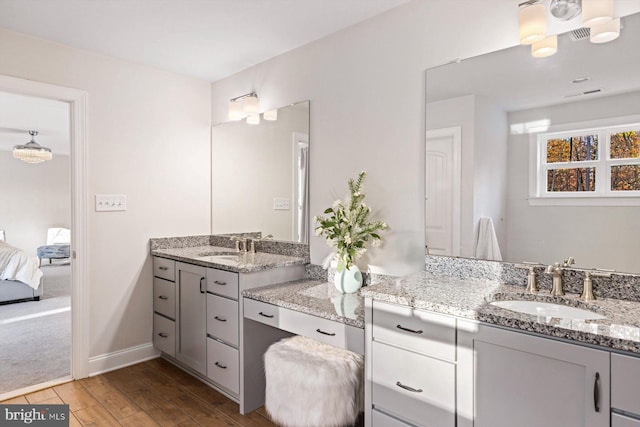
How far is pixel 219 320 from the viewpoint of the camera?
2.55 m

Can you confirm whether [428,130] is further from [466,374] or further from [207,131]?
[207,131]

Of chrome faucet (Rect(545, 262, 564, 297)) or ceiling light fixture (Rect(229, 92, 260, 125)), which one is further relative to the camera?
ceiling light fixture (Rect(229, 92, 260, 125))

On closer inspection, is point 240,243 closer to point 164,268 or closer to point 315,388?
point 164,268

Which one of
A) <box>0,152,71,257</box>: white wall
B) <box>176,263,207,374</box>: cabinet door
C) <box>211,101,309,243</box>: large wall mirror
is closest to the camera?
<box>176,263,207,374</box>: cabinet door

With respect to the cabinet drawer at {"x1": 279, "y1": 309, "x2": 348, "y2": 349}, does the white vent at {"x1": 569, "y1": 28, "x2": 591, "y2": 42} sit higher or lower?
higher

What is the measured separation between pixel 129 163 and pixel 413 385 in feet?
8.67

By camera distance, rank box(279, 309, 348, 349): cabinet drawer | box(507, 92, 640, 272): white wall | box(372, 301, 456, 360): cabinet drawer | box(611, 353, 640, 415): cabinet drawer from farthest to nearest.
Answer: box(279, 309, 348, 349): cabinet drawer
box(507, 92, 640, 272): white wall
box(372, 301, 456, 360): cabinet drawer
box(611, 353, 640, 415): cabinet drawer

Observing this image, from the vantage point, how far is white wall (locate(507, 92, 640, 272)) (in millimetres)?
1615

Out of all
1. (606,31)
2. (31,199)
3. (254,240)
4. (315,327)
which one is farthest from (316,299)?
(31,199)

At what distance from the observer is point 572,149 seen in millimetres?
1767

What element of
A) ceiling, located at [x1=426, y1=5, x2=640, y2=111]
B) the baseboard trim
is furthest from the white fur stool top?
the baseboard trim

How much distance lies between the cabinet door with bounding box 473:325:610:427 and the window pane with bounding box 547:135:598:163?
0.90 metres

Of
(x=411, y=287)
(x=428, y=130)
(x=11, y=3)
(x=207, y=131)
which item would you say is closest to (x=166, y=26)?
(x=11, y=3)

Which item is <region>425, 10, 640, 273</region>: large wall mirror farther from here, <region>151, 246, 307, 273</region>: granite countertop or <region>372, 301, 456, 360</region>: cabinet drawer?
<region>151, 246, 307, 273</region>: granite countertop
